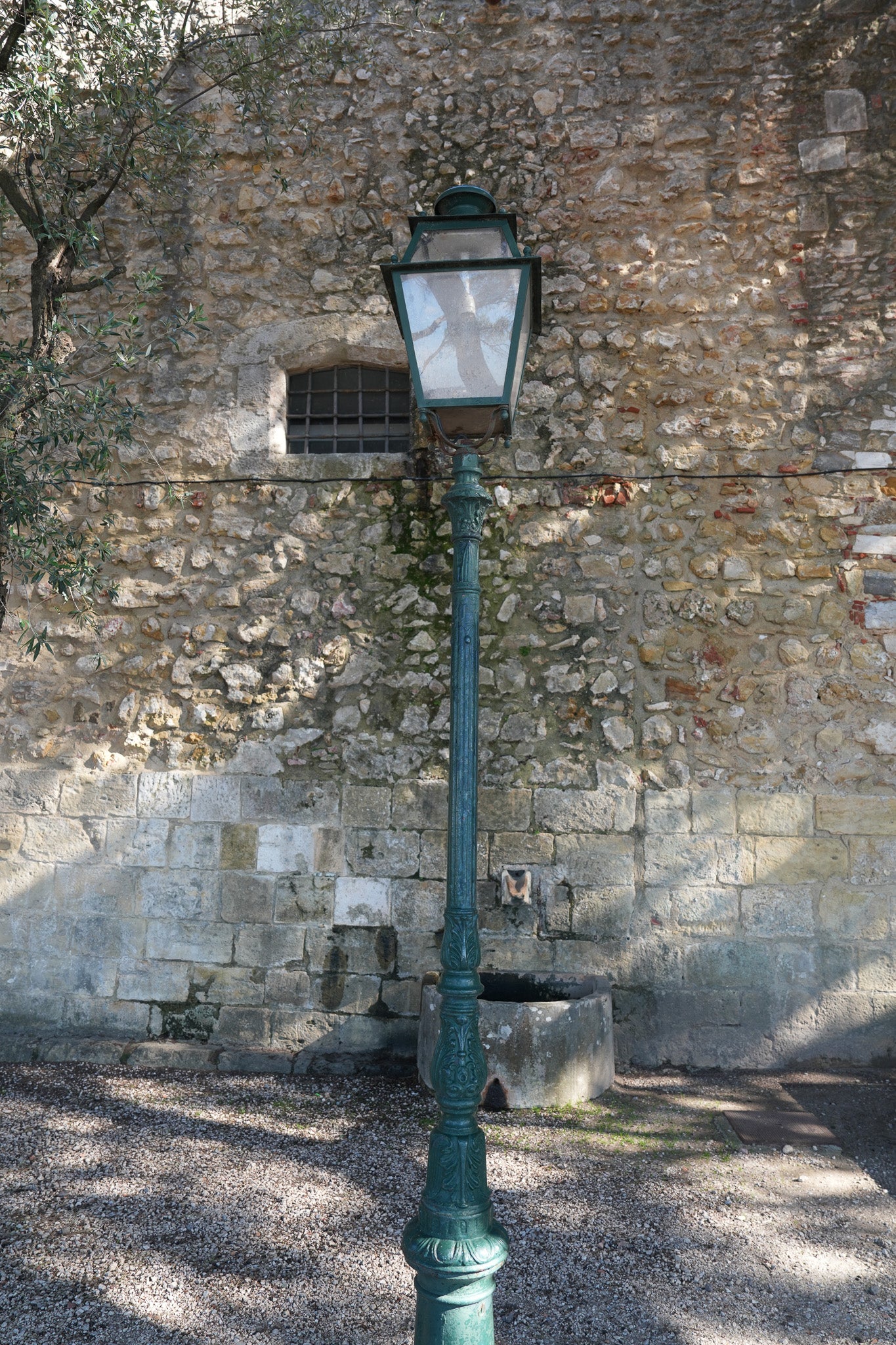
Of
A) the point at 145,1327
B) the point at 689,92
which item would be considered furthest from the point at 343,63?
the point at 145,1327

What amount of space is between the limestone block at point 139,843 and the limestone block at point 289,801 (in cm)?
34

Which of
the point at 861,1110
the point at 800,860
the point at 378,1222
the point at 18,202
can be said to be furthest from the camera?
the point at 800,860

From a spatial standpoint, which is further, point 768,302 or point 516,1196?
point 768,302

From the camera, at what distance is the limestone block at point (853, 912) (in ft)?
13.0

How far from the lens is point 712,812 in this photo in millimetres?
4086

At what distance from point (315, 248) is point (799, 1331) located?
15.5 ft

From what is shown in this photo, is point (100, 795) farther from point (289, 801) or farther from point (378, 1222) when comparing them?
point (378, 1222)

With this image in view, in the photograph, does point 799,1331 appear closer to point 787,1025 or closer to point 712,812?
point 787,1025

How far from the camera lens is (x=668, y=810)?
4102mm

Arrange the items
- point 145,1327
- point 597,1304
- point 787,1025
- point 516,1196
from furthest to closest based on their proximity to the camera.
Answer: point 787,1025 < point 516,1196 < point 597,1304 < point 145,1327

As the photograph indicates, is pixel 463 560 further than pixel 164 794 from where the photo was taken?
No

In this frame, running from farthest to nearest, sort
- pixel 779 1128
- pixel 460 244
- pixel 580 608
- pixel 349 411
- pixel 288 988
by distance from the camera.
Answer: pixel 349 411
pixel 580 608
pixel 288 988
pixel 779 1128
pixel 460 244

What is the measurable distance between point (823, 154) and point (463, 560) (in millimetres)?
3506

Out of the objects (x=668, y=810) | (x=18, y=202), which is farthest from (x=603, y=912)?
(x=18, y=202)
